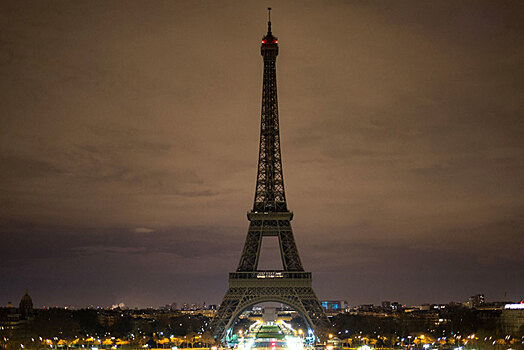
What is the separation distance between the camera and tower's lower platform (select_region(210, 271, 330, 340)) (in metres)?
108

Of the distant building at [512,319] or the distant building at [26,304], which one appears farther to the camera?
the distant building at [26,304]

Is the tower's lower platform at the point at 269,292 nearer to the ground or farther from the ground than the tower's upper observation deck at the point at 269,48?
nearer to the ground

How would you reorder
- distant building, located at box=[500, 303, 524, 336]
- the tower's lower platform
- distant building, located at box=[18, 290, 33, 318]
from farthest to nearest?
distant building, located at box=[18, 290, 33, 318] < distant building, located at box=[500, 303, 524, 336] < the tower's lower platform

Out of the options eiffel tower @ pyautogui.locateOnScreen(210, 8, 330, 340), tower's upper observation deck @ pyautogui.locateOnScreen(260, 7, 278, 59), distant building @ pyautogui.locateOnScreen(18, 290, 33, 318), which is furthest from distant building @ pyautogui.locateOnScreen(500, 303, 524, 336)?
distant building @ pyautogui.locateOnScreen(18, 290, 33, 318)

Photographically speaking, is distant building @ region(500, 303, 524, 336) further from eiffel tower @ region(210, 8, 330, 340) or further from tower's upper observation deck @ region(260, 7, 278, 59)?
tower's upper observation deck @ region(260, 7, 278, 59)

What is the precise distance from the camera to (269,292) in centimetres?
10931

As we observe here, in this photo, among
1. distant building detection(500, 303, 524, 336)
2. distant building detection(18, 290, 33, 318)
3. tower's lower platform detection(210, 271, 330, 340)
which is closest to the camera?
tower's lower platform detection(210, 271, 330, 340)

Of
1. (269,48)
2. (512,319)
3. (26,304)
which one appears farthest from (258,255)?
(26,304)

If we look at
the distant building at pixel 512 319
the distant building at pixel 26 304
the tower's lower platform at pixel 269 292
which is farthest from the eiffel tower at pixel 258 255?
the distant building at pixel 26 304

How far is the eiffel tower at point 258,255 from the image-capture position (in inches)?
4275

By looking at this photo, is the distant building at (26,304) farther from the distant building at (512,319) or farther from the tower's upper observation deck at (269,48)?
the distant building at (512,319)

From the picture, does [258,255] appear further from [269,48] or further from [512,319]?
[512,319]

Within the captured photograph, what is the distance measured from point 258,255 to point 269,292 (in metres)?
5.97

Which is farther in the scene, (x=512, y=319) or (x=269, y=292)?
(x=512, y=319)
